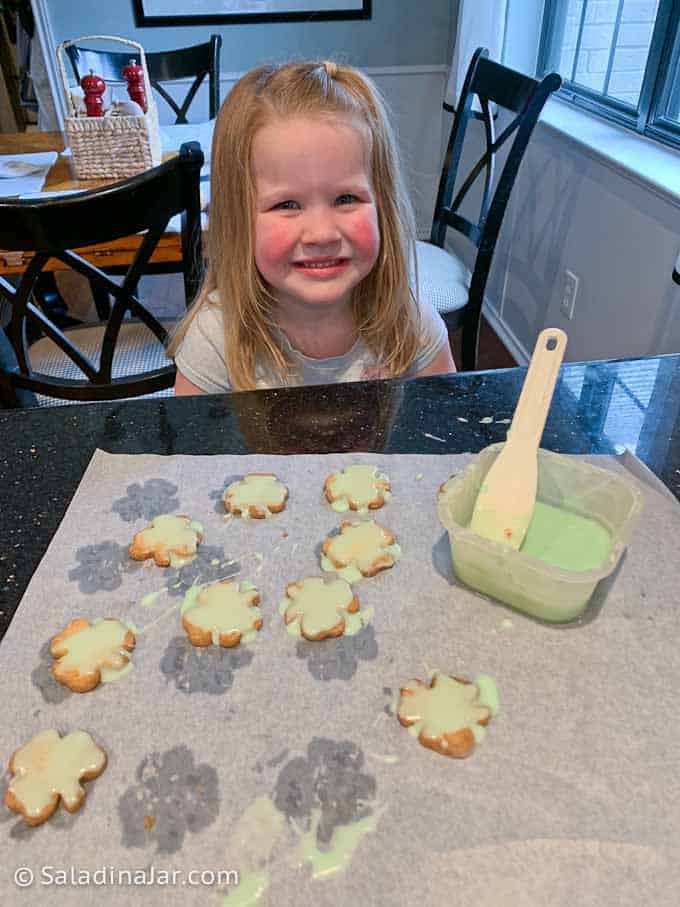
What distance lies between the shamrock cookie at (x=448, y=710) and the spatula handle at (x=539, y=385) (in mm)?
213

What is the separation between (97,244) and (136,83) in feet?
2.19

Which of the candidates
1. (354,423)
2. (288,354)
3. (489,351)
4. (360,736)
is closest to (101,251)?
(288,354)

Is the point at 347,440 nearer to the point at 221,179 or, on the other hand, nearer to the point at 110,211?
the point at 221,179

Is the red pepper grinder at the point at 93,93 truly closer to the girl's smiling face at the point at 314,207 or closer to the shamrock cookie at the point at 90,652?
the girl's smiling face at the point at 314,207

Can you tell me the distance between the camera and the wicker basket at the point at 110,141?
5.24ft

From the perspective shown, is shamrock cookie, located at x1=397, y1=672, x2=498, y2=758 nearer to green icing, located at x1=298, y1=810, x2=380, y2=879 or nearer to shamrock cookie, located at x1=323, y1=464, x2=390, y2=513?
green icing, located at x1=298, y1=810, x2=380, y2=879

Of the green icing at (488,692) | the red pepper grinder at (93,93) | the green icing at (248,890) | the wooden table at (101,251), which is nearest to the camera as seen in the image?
the green icing at (248,890)

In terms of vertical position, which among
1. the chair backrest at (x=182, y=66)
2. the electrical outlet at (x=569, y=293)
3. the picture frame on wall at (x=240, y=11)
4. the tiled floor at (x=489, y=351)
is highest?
the picture frame on wall at (x=240, y=11)

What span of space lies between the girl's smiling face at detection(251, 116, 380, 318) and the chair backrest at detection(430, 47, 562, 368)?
2.91 feet

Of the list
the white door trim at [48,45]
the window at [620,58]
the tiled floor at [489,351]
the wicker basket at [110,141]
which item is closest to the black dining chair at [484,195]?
the window at [620,58]

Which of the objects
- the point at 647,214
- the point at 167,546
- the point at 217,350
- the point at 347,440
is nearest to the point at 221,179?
the point at 217,350

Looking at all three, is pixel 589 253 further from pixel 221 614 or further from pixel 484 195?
pixel 221 614

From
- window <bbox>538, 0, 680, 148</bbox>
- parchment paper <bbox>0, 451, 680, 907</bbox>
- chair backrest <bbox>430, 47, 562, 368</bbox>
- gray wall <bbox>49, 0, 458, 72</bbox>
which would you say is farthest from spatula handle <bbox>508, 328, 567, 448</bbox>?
gray wall <bbox>49, 0, 458, 72</bbox>

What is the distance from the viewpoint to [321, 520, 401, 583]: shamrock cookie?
0.64 meters
